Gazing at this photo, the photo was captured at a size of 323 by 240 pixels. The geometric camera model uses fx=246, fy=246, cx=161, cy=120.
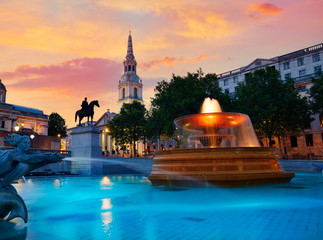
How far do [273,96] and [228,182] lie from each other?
30.7 metres

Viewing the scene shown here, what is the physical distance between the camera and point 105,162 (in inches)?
768

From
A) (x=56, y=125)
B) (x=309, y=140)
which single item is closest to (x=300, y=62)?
(x=309, y=140)

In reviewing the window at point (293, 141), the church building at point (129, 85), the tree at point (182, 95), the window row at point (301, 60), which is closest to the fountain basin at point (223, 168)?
the tree at point (182, 95)

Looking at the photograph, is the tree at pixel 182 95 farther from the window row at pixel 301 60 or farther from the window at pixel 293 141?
the window row at pixel 301 60

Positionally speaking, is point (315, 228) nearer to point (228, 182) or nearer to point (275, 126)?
point (228, 182)

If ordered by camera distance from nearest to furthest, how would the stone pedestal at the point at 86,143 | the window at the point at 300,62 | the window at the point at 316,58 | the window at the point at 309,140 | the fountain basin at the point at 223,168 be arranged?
1. the fountain basin at the point at 223,168
2. the stone pedestal at the point at 86,143
3. the window at the point at 309,140
4. the window at the point at 316,58
5. the window at the point at 300,62

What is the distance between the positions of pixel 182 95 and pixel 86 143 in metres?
19.2

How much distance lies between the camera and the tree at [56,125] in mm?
77275

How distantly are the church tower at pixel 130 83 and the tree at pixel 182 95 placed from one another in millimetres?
69810

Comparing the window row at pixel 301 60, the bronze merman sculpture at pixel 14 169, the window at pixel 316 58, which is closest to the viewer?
the bronze merman sculpture at pixel 14 169

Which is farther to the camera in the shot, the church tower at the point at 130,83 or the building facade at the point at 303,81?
the church tower at the point at 130,83

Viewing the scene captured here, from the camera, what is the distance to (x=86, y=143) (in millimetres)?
20250

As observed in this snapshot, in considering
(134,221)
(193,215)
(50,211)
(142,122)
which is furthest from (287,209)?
(142,122)

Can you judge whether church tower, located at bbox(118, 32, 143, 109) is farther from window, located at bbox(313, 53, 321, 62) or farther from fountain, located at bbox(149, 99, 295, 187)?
fountain, located at bbox(149, 99, 295, 187)
